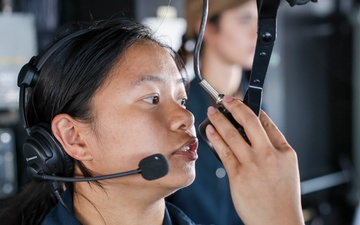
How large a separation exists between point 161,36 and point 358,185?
271 cm

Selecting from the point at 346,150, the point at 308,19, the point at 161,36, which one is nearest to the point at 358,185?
the point at 346,150

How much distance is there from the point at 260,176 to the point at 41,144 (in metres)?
0.43

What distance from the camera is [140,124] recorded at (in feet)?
3.52

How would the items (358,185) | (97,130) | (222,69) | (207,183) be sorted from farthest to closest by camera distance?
(358,185) → (222,69) → (207,183) → (97,130)

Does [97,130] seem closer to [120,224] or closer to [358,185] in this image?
[120,224]

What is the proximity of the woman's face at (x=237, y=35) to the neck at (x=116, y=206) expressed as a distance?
0.85 meters

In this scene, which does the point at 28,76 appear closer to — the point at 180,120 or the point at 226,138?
the point at 180,120

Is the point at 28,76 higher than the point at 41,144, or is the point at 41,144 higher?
the point at 28,76

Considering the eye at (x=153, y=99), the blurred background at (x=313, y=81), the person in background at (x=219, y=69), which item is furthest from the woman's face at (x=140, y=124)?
the blurred background at (x=313, y=81)

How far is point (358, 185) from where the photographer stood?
3.61 m

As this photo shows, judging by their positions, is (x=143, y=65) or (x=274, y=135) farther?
(x=143, y=65)

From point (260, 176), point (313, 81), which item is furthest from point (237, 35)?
point (313, 81)

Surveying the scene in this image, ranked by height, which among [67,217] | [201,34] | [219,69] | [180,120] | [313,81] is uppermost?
[201,34]

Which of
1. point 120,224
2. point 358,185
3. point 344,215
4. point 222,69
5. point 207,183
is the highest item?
point 222,69
